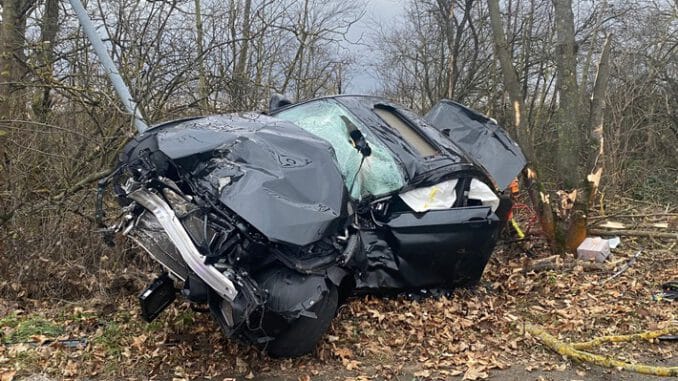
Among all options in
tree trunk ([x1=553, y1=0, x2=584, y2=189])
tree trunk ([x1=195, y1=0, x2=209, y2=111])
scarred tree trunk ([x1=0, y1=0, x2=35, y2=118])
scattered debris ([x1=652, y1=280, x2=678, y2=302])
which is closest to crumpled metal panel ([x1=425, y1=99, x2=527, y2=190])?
tree trunk ([x1=553, y1=0, x2=584, y2=189])

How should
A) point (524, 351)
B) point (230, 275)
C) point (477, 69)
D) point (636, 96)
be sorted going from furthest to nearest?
point (477, 69) < point (636, 96) < point (524, 351) < point (230, 275)

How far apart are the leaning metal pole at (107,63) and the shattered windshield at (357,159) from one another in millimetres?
2185

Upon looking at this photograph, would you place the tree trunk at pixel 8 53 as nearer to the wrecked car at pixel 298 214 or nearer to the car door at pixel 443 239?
the wrecked car at pixel 298 214

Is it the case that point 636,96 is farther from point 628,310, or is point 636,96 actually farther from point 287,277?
point 287,277

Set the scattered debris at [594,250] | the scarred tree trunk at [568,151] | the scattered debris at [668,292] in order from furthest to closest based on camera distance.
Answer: the scarred tree trunk at [568,151], the scattered debris at [594,250], the scattered debris at [668,292]

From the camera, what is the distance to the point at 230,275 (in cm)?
337

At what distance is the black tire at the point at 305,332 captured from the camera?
365cm

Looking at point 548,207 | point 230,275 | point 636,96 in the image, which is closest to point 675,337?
point 548,207

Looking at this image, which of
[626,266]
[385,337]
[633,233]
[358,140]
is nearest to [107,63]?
[358,140]

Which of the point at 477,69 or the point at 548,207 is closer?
the point at 548,207

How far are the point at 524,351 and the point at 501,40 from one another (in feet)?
16.0

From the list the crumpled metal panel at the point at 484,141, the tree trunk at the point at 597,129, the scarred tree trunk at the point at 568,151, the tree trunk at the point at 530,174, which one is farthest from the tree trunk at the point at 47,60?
the tree trunk at the point at 597,129

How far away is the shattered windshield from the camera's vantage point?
14.8 feet

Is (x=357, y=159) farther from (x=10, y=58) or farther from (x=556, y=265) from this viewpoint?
(x=10, y=58)
